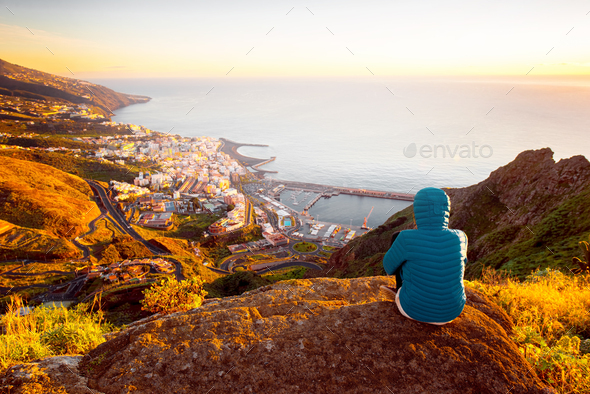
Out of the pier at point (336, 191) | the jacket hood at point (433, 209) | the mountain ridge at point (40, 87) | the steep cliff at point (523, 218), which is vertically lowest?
the pier at point (336, 191)

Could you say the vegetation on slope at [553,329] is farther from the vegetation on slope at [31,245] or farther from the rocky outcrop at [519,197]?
the vegetation on slope at [31,245]

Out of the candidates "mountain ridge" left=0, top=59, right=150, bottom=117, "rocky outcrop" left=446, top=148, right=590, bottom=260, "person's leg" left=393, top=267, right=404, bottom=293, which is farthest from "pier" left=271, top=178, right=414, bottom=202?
"mountain ridge" left=0, top=59, right=150, bottom=117

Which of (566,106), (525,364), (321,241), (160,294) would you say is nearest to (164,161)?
(321,241)

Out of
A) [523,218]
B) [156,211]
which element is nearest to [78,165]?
[156,211]

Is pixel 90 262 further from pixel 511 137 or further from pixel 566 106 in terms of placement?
pixel 566 106

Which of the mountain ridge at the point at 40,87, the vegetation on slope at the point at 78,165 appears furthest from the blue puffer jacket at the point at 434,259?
the mountain ridge at the point at 40,87

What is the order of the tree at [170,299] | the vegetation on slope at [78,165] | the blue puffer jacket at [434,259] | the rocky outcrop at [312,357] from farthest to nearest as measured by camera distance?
the vegetation on slope at [78,165] → the tree at [170,299] → the blue puffer jacket at [434,259] → the rocky outcrop at [312,357]

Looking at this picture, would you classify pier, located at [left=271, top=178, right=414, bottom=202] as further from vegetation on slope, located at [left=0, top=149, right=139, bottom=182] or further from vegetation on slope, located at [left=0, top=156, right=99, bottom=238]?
vegetation on slope, located at [left=0, top=156, right=99, bottom=238]
